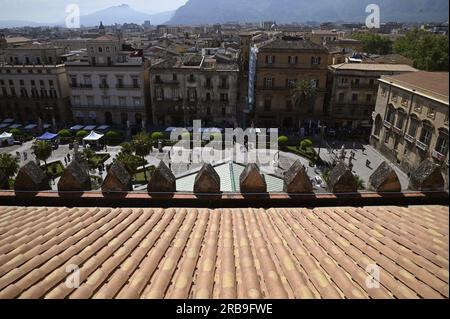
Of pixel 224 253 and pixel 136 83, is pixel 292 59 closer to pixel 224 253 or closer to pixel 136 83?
pixel 136 83

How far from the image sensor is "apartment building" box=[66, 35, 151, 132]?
50.9m

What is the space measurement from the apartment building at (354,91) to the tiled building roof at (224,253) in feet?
139

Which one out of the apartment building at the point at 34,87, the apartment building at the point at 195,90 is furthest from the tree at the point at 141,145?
the apartment building at the point at 34,87

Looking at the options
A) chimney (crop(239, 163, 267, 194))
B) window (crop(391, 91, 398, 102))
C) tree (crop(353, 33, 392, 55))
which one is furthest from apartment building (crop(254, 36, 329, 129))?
tree (crop(353, 33, 392, 55))

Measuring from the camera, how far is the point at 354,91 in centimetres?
4869

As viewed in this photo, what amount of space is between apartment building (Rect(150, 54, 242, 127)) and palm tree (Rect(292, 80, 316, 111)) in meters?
9.29

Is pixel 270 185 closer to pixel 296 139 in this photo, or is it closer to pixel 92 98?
pixel 296 139

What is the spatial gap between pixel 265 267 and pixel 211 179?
5718mm

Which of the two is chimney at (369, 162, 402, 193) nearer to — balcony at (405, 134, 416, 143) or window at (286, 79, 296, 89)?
balcony at (405, 134, 416, 143)

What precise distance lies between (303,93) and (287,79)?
12.1ft

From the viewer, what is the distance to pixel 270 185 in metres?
23.4

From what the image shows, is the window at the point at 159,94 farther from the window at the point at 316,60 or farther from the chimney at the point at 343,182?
the chimney at the point at 343,182

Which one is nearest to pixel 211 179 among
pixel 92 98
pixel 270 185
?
pixel 270 185

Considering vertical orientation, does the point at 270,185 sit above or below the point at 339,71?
below
